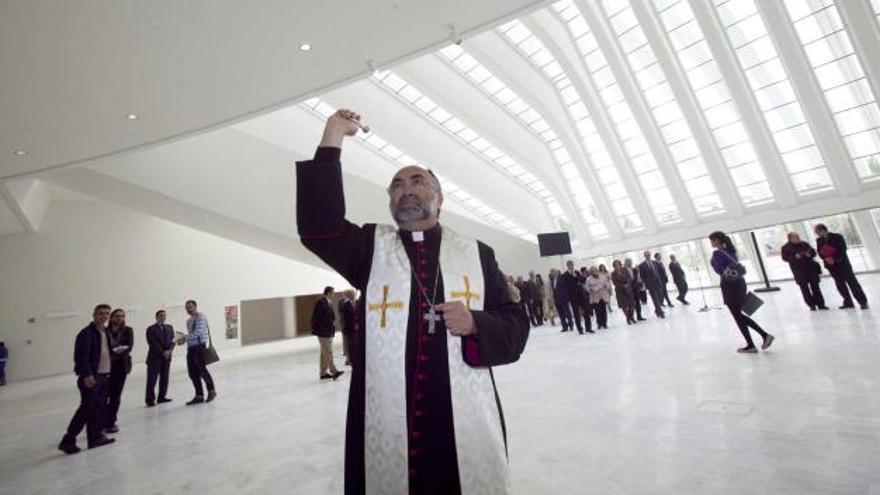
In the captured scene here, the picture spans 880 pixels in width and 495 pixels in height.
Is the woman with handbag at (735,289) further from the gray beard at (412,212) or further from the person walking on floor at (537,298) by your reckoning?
the person walking on floor at (537,298)

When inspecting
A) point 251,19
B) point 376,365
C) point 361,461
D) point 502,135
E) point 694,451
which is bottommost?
point 694,451

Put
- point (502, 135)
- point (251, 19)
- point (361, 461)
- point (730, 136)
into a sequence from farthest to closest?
point (502, 135) < point (730, 136) < point (251, 19) < point (361, 461)

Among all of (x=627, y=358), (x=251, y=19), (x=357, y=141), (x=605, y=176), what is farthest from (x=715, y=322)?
(x=357, y=141)

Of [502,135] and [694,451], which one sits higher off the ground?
[502,135]

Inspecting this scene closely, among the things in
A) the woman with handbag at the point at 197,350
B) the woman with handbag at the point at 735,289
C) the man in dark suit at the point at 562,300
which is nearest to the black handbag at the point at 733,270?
the woman with handbag at the point at 735,289

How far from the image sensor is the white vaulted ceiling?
5289 mm

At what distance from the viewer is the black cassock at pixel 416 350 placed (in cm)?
127

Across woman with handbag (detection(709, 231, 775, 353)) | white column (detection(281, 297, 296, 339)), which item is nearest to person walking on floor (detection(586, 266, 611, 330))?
woman with handbag (detection(709, 231, 775, 353))

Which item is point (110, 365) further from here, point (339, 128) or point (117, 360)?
point (339, 128)

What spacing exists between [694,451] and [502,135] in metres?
18.4

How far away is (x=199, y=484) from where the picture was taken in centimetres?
333

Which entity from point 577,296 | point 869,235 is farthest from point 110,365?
point 869,235

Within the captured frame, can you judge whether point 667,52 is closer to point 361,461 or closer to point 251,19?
point 251,19

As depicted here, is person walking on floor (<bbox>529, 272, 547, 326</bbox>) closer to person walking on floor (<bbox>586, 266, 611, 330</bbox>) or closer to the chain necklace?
person walking on floor (<bbox>586, 266, 611, 330</bbox>)
